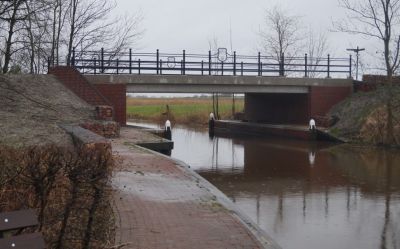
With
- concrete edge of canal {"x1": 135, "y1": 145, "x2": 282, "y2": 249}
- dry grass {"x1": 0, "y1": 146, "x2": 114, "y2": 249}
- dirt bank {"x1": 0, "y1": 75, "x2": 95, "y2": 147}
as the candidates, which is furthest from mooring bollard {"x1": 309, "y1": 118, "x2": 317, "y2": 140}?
dry grass {"x1": 0, "y1": 146, "x2": 114, "y2": 249}

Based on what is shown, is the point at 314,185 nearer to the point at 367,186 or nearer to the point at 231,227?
the point at 367,186

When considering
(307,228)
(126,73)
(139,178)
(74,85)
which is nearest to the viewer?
(307,228)

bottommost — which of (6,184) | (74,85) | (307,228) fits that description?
(307,228)

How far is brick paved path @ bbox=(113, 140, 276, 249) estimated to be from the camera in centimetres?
703

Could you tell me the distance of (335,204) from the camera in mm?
12555

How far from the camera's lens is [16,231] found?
460 centimetres

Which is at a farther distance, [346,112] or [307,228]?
[346,112]

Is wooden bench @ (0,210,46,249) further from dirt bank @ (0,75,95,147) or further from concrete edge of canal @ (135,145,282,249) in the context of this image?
dirt bank @ (0,75,95,147)

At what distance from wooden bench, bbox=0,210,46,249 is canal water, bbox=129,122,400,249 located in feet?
17.3

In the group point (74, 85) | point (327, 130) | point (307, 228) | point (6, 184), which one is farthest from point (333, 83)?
point (6, 184)

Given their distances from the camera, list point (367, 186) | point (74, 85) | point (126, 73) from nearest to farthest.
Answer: point (367, 186) → point (74, 85) → point (126, 73)

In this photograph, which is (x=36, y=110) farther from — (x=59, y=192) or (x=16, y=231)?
(x=16, y=231)

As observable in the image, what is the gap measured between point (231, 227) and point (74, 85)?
19.9 meters

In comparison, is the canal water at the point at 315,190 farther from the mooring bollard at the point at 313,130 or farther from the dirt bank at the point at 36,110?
the dirt bank at the point at 36,110
